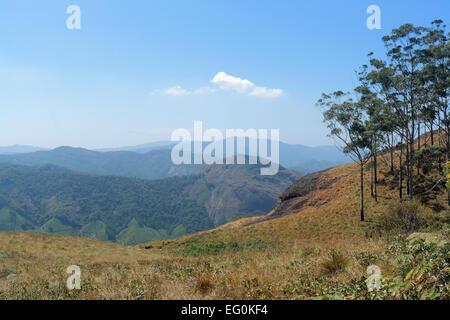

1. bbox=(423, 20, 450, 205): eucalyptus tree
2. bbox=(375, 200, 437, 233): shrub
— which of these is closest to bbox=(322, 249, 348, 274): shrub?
bbox=(375, 200, 437, 233): shrub

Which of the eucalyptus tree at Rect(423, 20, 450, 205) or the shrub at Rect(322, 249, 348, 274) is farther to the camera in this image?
the eucalyptus tree at Rect(423, 20, 450, 205)

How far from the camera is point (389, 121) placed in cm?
2495

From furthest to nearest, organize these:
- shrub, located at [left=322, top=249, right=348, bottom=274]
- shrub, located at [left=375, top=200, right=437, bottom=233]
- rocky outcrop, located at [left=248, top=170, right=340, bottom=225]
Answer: rocky outcrop, located at [left=248, top=170, right=340, bottom=225] < shrub, located at [left=375, top=200, right=437, bottom=233] < shrub, located at [left=322, top=249, right=348, bottom=274]

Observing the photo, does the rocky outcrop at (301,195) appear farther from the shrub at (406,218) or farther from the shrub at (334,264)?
the shrub at (334,264)

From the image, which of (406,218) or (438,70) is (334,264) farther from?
(438,70)

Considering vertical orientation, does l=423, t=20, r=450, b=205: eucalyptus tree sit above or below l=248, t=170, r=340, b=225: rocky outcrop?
above

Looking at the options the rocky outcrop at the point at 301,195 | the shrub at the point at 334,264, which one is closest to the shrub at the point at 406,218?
the shrub at the point at 334,264

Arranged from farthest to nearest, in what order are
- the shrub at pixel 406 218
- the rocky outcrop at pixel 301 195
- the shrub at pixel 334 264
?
the rocky outcrop at pixel 301 195 < the shrub at pixel 406 218 < the shrub at pixel 334 264

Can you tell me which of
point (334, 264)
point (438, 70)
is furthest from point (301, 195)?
point (334, 264)

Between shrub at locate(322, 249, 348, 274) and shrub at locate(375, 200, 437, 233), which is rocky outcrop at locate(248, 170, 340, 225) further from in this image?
shrub at locate(322, 249, 348, 274)

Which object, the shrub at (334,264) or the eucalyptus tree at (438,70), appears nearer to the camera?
the shrub at (334,264)
